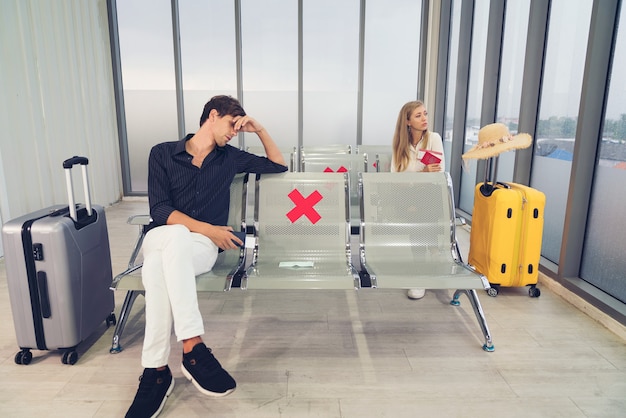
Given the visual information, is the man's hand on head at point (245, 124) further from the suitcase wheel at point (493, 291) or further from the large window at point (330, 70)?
the large window at point (330, 70)

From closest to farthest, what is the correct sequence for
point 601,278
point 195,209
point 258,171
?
1. point 195,209
2. point 258,171
3. point 601,278

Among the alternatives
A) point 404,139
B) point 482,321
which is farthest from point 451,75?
point 482,321

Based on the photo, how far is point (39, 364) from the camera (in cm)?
182

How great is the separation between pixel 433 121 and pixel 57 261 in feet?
16.6

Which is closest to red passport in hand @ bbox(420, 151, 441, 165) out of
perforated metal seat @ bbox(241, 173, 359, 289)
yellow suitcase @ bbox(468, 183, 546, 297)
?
yellow suitcase @ bbox(468, 183, 546, 297)

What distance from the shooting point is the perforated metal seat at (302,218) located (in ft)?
7.04

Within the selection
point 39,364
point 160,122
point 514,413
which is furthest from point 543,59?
point 160,122

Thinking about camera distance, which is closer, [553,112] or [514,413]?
[514,413]

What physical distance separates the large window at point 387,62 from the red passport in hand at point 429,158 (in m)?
3.32

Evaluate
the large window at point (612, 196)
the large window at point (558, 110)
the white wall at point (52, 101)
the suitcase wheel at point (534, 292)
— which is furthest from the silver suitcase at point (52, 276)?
the large window at point (558, 110)

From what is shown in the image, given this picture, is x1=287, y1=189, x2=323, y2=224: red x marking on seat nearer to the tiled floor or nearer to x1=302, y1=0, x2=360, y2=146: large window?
the tiled floor

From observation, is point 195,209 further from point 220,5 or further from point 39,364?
point 220,5

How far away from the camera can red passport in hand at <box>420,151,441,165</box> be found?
2.59 meters

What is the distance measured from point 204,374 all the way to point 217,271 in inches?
18.6
